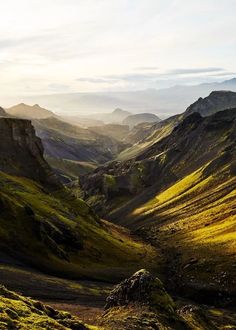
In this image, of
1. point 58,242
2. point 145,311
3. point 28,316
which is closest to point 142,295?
point 145,311

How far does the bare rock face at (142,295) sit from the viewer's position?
65625 mm

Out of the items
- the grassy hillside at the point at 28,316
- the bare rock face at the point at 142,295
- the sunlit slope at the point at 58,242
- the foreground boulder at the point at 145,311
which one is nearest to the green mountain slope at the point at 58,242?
the sunlit slope at the point at 58,242

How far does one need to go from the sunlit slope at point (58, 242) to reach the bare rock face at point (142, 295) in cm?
4997

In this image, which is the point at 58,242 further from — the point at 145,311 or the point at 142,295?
the point at 145,311

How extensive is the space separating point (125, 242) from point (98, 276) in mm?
53498

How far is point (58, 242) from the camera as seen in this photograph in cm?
13938

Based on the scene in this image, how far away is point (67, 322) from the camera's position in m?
52.2

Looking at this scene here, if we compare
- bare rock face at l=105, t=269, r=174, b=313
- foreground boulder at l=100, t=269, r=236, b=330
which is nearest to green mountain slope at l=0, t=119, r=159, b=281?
bare rock face at l=105, t=269, r=174, b=313

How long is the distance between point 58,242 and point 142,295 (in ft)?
247

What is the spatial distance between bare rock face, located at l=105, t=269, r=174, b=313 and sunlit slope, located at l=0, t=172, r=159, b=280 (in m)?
50.0

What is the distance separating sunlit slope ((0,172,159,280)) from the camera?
120688 millimetres

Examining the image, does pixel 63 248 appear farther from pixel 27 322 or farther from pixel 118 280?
pixel 27 322

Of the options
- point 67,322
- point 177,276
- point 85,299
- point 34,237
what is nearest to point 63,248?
point 34,237

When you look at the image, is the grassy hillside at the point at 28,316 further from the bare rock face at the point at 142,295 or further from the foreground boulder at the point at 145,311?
the bare rock face at the point at 142,295
